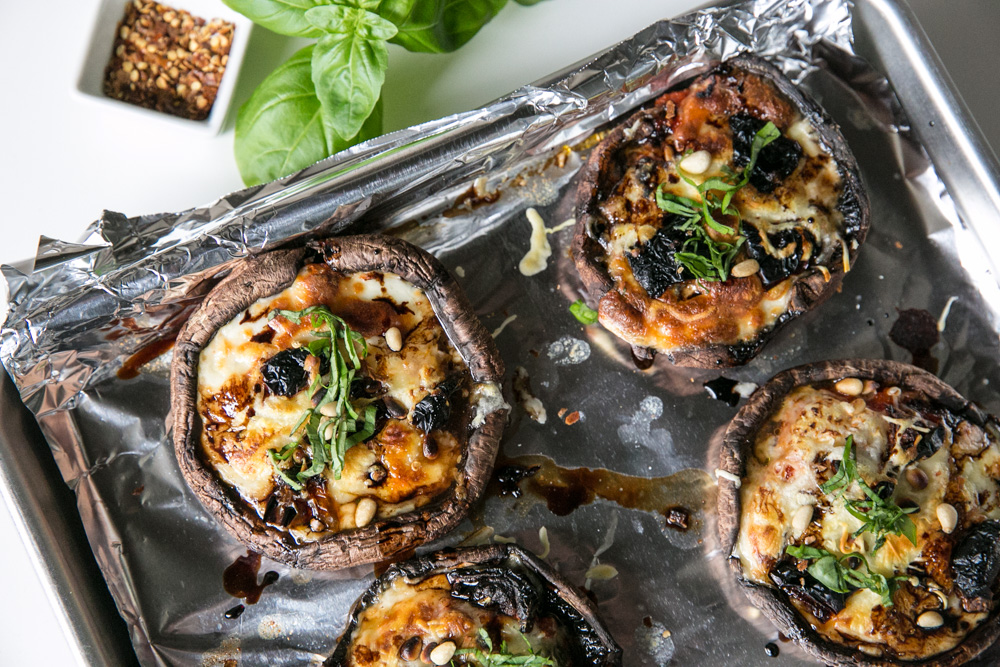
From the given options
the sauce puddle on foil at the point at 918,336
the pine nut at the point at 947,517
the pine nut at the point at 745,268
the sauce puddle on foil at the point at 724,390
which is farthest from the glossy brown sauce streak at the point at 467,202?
the pine nut at the point at 947,517

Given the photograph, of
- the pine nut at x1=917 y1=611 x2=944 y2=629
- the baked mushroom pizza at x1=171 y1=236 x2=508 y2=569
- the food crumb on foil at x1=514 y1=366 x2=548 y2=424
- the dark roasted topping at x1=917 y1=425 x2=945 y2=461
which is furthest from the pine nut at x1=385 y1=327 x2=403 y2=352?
the pine nut at x1=917 y1=611 x2=944 y2=629

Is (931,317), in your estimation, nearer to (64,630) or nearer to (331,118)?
(331,118)

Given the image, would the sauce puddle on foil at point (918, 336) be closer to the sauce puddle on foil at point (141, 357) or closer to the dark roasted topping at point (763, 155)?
the dark roasted topping at point (763, 155)

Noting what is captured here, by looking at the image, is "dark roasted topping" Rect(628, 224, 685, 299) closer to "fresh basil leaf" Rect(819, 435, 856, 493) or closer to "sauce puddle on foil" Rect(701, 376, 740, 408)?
"sauce puddle on foil" Rect(701, 376, 740, 408)

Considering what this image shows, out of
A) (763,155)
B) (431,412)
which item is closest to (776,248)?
(763,155)

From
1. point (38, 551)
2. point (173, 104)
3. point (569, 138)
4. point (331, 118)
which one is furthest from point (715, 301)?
point (38, 551)

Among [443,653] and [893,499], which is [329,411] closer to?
[443,653]

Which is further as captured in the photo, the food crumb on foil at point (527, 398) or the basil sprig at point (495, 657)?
the food crumb on foil at point (527, 398)
